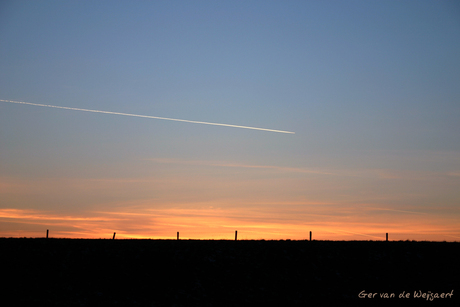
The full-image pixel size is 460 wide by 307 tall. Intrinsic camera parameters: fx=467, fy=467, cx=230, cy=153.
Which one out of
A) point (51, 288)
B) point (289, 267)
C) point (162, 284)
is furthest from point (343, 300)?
point (51, 288)

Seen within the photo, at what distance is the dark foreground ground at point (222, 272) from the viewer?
3631 centimetres

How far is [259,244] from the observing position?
45.5 m

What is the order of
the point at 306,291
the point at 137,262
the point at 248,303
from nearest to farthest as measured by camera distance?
→ 1. the point at 248,303
2. the point at 306,291
3. the point at 137,262

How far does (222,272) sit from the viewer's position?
132 feet

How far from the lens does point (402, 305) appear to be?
3650cm

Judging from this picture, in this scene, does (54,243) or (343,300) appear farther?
(54,243)

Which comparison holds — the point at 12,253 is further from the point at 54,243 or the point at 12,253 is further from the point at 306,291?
the point at 306,291

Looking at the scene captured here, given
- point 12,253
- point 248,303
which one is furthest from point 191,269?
point 12,253

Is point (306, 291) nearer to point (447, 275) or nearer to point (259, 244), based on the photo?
point (259, 244)

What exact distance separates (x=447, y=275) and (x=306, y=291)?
12.9 metres

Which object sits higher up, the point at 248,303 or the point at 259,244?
the point at 259,244

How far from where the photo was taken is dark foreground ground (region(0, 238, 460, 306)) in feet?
119

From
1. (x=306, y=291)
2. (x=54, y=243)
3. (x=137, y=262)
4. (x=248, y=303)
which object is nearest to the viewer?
(x=248, y=303)

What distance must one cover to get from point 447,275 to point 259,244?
16871 millimetres
